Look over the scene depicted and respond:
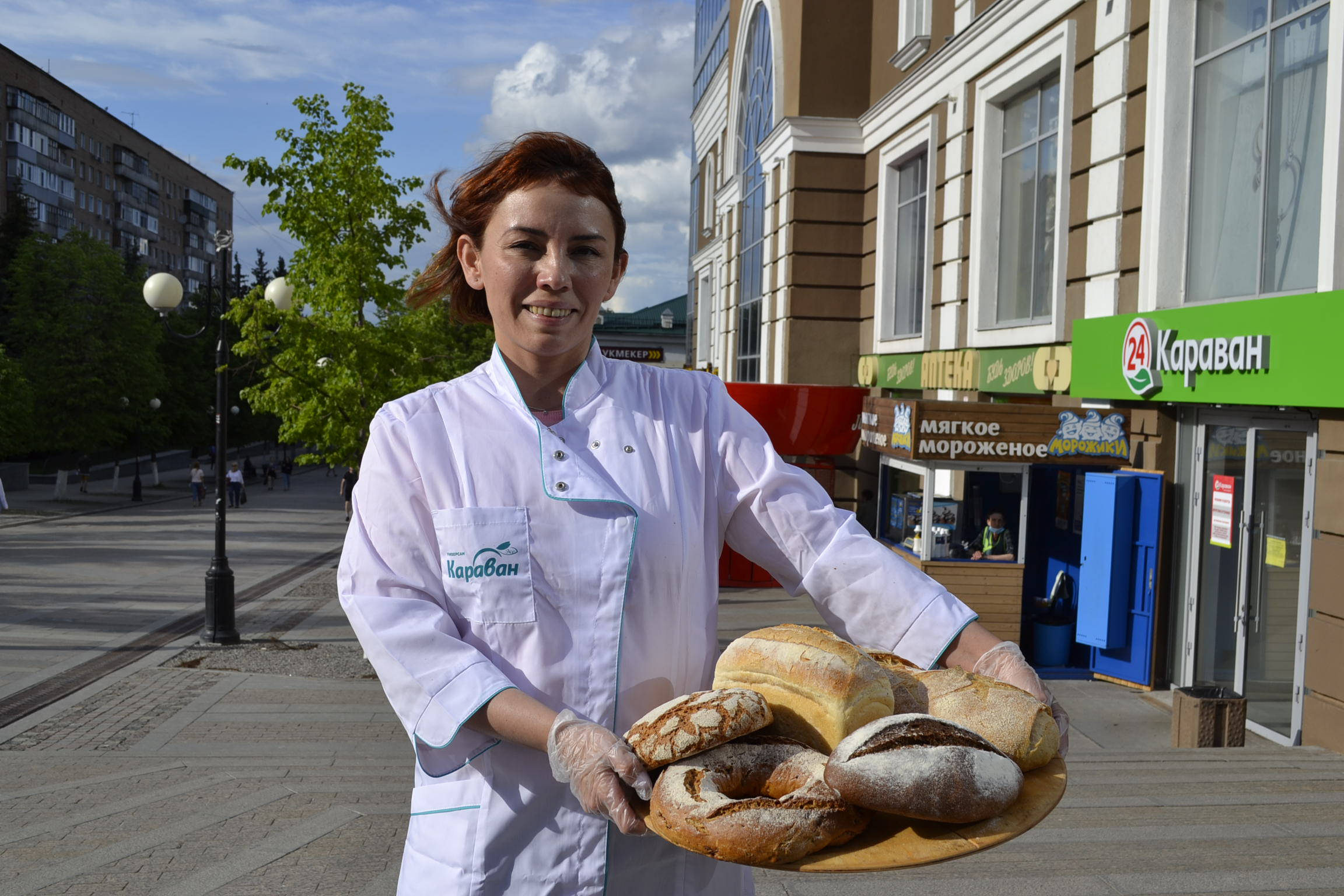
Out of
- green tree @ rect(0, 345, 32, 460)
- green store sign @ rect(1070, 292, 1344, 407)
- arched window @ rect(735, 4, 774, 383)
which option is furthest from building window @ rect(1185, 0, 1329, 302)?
green tree @ rect(0, 345, 32, 460)

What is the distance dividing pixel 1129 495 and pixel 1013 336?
3.36 metres

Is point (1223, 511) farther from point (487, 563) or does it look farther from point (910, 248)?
point (487, 563)

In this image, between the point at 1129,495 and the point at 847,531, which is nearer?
the point at 847,531

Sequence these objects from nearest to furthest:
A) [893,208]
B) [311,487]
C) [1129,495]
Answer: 1. [1129,495]
2. [893,208]
3. [311,487]

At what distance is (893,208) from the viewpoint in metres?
20.1

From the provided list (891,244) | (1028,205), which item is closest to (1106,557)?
(1028,205)

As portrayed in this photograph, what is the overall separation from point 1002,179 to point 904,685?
14.4 meters

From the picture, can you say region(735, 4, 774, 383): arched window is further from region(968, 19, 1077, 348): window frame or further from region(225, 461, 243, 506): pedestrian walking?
region(225, 461, 243, 506): pedestrian walking

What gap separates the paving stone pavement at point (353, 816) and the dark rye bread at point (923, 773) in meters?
3.97

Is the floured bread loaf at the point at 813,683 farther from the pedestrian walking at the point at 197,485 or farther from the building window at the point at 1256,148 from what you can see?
the pedestrian walking at the point at 197,485

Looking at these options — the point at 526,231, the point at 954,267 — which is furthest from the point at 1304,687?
the point at 526,231

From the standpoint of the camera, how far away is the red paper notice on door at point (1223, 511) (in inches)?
428

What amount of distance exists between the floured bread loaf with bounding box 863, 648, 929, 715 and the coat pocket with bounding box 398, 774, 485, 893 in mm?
764

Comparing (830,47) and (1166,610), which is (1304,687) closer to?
(1166,610)
